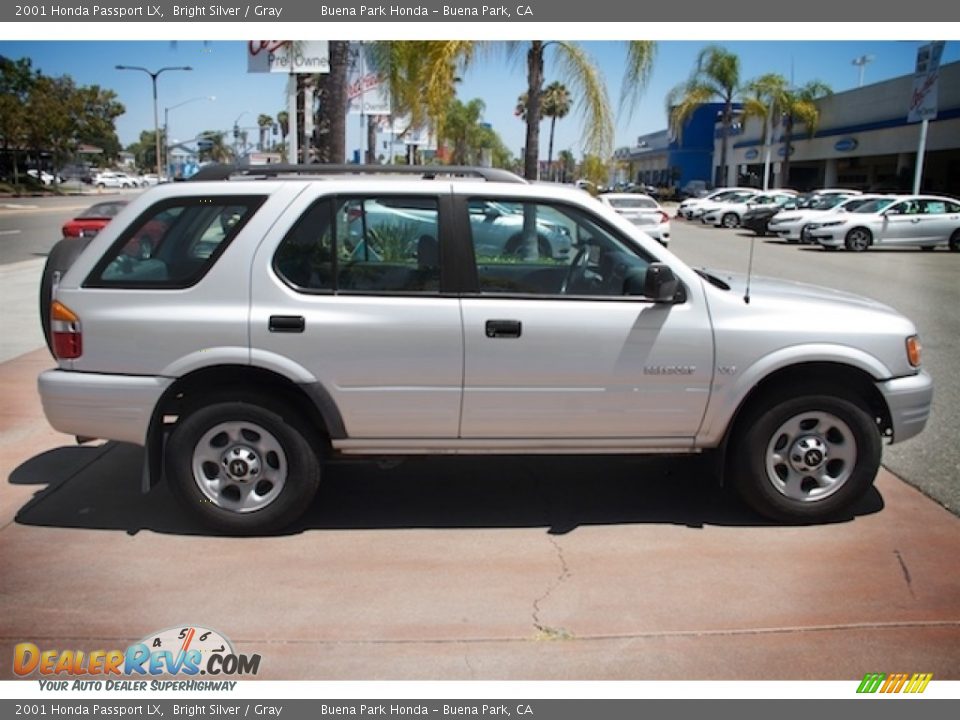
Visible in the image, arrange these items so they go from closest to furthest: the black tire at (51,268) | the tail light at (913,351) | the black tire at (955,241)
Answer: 1. the tail light at (913,351)
2. the black tire at (51,268)
3. the black tire at (955,241)

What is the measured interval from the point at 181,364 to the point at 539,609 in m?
2.14

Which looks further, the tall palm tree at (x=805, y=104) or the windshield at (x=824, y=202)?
the tall palm tree at (x=805, y=104)

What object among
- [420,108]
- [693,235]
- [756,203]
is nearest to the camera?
[420,108]

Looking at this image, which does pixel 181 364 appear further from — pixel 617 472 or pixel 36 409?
pixel 36 409

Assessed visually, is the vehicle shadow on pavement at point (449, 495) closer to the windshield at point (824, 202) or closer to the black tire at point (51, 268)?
the black tire at point (51, 268)

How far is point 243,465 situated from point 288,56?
876 cm

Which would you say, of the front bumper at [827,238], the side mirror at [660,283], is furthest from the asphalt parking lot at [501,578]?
the front bumper at [827,238]

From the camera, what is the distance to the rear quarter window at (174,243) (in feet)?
14.8

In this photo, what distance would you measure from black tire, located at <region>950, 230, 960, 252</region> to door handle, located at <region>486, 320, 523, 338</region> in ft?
80.1

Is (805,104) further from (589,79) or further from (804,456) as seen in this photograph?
(804,456)

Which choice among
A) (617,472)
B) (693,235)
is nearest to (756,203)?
(693,235)

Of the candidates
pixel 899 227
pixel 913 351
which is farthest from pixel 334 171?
pixel 899 227

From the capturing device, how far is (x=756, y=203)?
36.4m

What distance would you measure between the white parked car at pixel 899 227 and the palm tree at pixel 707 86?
2302 centimetres
